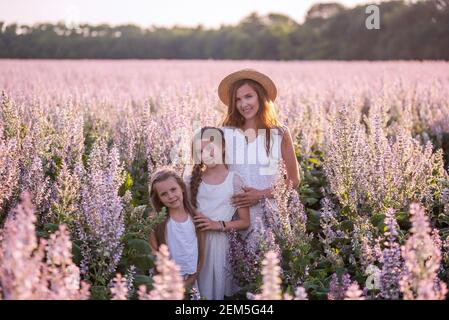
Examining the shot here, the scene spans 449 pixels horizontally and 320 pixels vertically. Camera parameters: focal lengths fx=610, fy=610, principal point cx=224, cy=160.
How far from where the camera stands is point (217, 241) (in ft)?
12.8

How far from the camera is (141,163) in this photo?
515cm

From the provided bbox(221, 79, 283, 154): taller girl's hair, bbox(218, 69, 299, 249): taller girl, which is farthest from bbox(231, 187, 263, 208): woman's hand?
bbox(221, 79, 283, 154): taller girl's hair

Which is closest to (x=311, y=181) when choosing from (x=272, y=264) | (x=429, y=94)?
(x=272, y=264)

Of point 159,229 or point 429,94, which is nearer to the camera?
point 159,229

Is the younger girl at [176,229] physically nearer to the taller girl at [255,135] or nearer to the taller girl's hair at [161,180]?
the taller girl's hair at [161,180]

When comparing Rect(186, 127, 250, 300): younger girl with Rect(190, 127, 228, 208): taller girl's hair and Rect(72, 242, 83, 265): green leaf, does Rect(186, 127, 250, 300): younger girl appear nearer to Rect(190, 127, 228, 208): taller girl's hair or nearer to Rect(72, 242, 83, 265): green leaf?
Rect(190, 127, 228, 208): taller girl's hair

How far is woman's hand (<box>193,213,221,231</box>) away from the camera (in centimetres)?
379

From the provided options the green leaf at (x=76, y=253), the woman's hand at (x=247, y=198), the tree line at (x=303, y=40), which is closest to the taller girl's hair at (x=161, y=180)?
the woman's hand at (x=247, y=198)

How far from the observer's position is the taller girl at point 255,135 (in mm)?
4375

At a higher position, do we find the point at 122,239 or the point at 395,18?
the point at 395,18

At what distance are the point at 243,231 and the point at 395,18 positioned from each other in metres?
33.4

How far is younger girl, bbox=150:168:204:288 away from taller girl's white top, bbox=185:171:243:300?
10 cm
